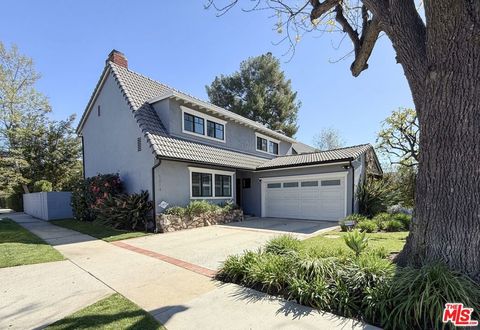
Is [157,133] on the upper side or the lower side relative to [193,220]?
upper

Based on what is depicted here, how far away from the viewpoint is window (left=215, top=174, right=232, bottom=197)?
14016 millimetres

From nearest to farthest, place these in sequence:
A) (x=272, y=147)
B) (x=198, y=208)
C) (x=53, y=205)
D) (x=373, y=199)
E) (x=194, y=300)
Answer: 1. (x=194, y=300)
2. (x=198, y=208)
3. (x=373, y=199)
4. (x=53, y=205)
5. (x=272, y=147)

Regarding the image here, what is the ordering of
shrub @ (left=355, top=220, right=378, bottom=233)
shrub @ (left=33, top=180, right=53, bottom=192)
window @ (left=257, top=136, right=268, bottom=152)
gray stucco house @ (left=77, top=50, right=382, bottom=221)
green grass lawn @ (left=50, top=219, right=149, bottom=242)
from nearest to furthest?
green grass lawn @ (left=50, top=219, right=149, bottom=242), shrub @ (left=355, top=220, right=378, bottom=233), gray stucco house @ (left=77, top=50, right=382, bottom=221), window @ (left=257, top=136, right=268, bottom=152), shrub @ (left=33, top=180, right=53, bottom=192)

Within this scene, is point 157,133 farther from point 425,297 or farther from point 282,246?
point 425,297

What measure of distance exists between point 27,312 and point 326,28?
9.38 meters

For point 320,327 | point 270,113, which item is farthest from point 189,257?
point 270,113

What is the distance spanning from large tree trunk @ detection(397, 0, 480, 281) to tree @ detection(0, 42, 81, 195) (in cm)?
2539

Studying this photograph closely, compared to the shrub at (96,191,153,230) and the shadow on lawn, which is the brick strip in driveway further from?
the shrub at (96,191,153,230)

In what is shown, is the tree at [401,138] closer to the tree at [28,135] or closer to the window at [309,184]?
the window at [309,184]

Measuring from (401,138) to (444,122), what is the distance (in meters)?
18.1

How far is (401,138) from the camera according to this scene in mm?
19453

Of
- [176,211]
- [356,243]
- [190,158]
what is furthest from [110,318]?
[190,158]

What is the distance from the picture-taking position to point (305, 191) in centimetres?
1408

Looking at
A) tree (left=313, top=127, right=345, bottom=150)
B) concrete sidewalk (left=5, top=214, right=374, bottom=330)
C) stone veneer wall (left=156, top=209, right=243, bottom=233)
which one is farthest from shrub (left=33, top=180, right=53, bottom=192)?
tree (left=313, top=127, right=345, bottom=150)
